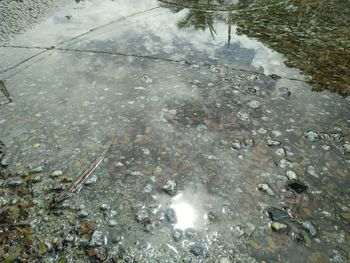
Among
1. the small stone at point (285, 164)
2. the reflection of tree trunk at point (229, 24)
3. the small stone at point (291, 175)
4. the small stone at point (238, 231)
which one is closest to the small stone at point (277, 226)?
the small stone at point (238, 231)

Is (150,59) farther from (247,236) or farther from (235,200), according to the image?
(247,236)

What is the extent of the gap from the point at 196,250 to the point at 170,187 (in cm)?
62

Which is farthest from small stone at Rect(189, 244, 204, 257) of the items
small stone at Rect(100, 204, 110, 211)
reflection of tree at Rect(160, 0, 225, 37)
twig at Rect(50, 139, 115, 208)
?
reflection of tree at Rect(160, 0, 225, 37)

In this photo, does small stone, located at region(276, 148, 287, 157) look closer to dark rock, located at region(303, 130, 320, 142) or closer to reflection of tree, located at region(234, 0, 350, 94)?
dark rock, located at region(303, 130, 320, 142)

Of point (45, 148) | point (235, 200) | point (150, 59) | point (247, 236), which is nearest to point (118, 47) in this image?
point (150, 59)

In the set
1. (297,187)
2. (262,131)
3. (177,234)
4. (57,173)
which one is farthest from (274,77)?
(57,173)

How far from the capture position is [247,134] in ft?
11.0

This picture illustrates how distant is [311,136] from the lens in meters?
3.30

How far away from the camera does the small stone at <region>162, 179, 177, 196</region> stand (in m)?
2.77

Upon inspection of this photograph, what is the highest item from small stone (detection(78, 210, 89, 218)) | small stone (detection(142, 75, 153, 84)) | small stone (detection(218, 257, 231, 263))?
small stone (detection(142, 75, 153, 84))

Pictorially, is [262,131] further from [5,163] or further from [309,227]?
[5,163]

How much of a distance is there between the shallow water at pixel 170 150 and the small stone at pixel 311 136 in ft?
0.04

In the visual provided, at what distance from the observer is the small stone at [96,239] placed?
236 cm

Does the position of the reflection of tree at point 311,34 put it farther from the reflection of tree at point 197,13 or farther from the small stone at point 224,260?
the small stone at point 224,260
